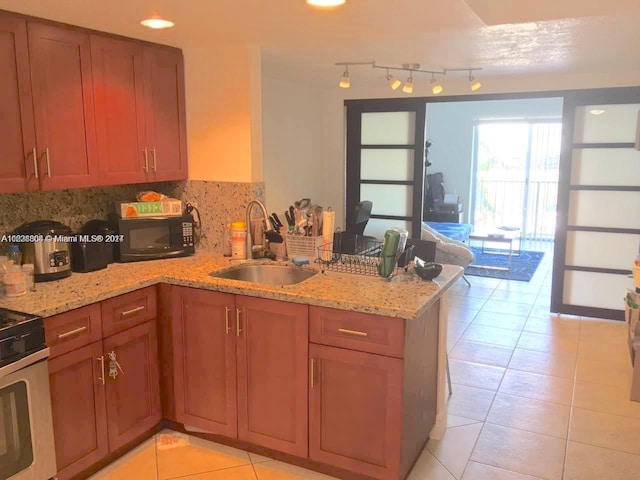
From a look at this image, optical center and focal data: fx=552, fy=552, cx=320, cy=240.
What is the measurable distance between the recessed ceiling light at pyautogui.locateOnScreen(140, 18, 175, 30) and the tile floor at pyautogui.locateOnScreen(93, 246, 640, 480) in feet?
7.07

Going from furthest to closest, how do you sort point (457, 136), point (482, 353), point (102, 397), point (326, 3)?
point (457, 136) < point (482, 353) < point (102, 397) < point (326, 3)

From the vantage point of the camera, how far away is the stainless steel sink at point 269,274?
10.1ft

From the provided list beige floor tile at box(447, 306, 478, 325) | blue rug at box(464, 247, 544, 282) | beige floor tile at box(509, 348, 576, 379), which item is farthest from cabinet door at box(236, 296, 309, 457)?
blue rug at box(464, 247, 544, 282)

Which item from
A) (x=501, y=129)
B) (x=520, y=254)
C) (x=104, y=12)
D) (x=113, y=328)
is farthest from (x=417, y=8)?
(x=501, y=129)

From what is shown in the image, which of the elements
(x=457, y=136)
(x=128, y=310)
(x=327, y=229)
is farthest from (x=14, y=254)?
(x=457, y=136)

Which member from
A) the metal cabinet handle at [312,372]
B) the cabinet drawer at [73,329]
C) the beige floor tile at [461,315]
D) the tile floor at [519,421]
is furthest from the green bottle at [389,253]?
the beige floor tile at [461,315]

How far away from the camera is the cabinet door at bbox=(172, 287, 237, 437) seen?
2775 millimetres

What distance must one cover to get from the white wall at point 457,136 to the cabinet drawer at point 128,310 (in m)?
7.05

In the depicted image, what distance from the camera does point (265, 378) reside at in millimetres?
2699

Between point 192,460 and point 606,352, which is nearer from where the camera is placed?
point 192,460

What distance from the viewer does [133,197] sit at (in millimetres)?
3580

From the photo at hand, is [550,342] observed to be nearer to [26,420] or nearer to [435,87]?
[435,87]

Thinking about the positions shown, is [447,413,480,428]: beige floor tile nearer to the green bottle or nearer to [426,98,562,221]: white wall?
the green bottle

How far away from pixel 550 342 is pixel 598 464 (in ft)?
5.69
